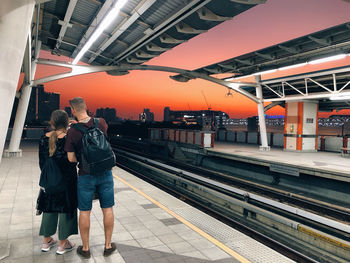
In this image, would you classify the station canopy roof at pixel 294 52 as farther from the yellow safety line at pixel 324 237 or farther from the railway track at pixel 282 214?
the yellow safety line at pixel 324 237

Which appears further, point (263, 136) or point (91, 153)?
point (263, 136)

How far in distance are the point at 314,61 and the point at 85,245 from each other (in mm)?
11527

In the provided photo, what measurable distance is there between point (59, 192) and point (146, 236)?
5.33 ft

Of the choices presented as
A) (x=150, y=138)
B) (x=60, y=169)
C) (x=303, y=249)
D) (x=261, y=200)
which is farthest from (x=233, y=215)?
(x=150, y=138)

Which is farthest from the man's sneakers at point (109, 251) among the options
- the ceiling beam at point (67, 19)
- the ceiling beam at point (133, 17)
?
the ceiling beam at point (67, 19)

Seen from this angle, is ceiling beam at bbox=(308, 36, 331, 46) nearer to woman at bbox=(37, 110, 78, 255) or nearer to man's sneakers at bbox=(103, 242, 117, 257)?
woman at bbox=(37, 110, 78, 255)

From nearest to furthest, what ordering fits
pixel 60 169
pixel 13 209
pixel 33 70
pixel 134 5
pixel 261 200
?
pixel 60 169 < pixel 13 209 < pixel 134 5 < pixel 261 200 < pixel 33 70

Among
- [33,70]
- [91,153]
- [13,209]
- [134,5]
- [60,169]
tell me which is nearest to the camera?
[91,153]

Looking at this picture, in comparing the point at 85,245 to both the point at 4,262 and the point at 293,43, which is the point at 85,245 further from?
the point at 293,43

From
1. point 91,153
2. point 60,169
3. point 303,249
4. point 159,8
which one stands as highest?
point 159,8

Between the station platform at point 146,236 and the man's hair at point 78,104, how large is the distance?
1.93 meters

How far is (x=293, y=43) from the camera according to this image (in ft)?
38.3

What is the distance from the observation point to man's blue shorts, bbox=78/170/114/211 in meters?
3.26

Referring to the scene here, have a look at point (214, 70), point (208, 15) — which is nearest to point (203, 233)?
point (208, 15)
